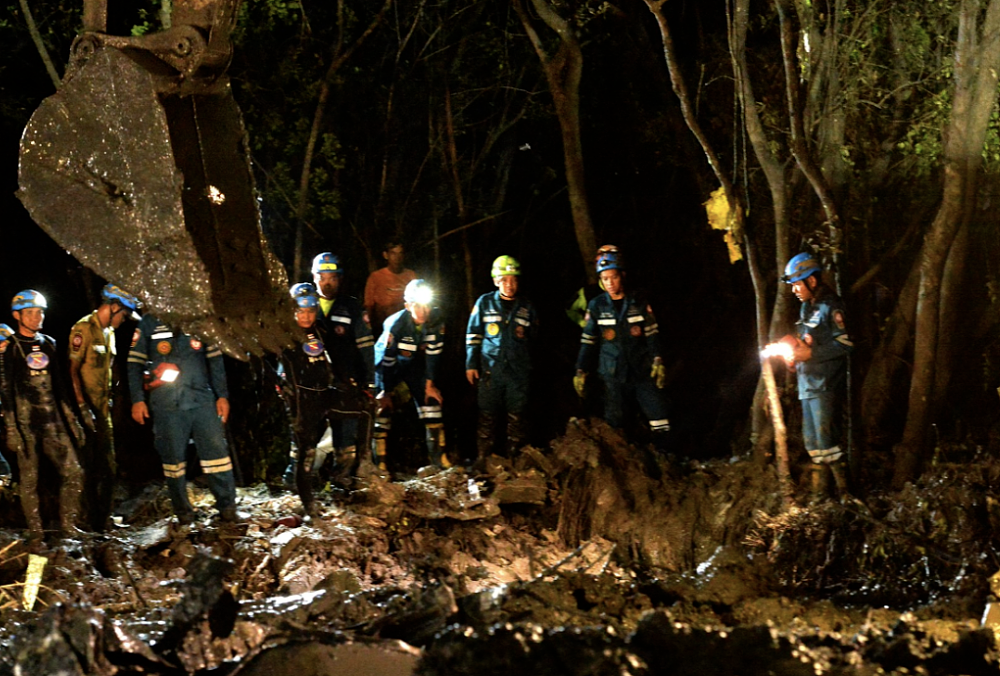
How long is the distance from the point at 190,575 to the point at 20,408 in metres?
3.42

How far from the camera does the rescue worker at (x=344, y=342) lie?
29.6ft

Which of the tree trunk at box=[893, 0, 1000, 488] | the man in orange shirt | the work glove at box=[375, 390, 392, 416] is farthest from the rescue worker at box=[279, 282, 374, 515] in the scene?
the tree trunk at box=[893, 0, 1000, 488]

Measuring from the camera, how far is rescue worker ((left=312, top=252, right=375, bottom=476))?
9023mm

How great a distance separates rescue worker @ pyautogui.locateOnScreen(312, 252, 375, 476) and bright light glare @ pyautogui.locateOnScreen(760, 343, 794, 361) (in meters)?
3.35

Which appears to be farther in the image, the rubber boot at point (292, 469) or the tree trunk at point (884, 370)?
the tree trunk at point (884, 370)

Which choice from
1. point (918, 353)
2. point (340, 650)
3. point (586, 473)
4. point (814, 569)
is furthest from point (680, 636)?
point (918, 353)

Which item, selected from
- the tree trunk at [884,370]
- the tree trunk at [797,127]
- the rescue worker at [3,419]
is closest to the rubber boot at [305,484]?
the rescue worker at [3,419]

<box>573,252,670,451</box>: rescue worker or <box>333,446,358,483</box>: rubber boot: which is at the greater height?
<box>573,252,670,451</box>: rescue worker

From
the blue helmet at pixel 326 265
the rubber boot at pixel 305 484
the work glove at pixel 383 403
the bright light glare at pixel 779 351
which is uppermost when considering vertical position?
the blue helmet at pixel 326 265

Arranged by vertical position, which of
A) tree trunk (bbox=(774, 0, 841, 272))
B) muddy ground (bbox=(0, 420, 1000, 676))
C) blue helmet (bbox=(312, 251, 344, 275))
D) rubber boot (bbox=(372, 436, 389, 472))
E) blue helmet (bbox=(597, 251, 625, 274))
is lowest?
muddy ground (bbox=(0, 420, 1000, 676))

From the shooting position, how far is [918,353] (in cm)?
830

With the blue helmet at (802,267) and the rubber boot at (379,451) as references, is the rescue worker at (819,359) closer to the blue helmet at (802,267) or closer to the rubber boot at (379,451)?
the blue helmet at (802,267)

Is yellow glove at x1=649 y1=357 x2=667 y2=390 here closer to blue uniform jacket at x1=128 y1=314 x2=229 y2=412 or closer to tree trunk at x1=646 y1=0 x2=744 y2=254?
tree trunk at x1=646 y1=0 x2=744 y2=254

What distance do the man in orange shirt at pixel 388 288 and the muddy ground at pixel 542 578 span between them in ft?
7.09
